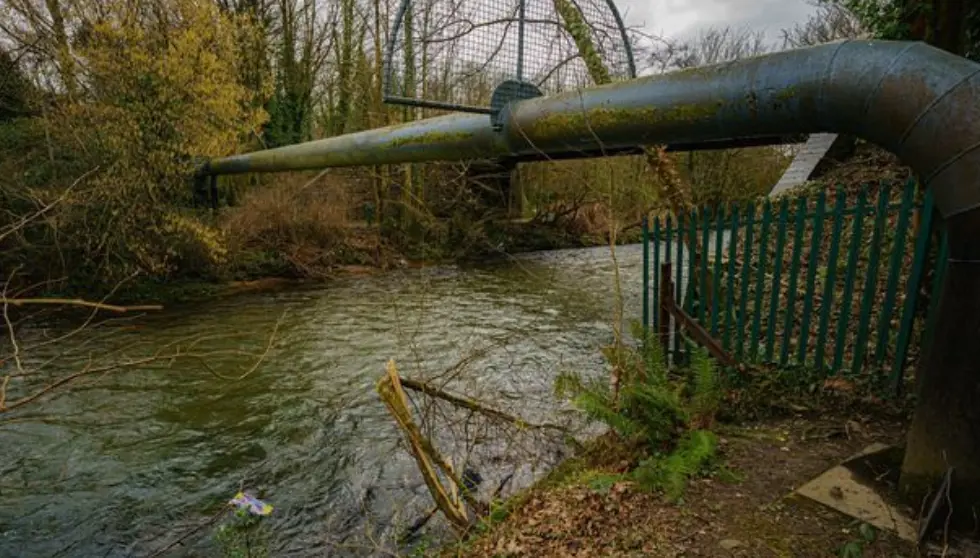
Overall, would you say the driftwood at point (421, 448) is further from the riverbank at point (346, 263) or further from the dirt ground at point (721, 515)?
the riverbank at point (346, 263)

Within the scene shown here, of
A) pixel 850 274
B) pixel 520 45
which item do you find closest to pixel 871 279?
pixel 850 274

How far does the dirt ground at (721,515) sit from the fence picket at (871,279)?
0.51 m

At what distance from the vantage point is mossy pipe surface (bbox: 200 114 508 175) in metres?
5.92

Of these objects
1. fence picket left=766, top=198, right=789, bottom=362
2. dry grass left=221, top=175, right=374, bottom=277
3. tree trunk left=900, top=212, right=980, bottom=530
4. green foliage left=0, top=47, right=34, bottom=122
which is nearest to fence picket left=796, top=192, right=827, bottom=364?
fence picket left=766, top=198, right=789, bottom=362

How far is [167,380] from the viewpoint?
694cm

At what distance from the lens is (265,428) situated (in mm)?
5645

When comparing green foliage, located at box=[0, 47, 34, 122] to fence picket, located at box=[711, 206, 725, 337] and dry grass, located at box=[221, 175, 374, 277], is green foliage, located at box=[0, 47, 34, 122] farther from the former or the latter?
fence picket, located at box=[711, 206, 725, 337]

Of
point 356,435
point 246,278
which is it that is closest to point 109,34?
point 246,278

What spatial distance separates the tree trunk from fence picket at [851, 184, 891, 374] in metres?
1.36

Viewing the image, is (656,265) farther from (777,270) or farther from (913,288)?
(913,288)

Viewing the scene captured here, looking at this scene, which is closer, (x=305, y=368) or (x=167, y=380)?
(x=167, y=380)

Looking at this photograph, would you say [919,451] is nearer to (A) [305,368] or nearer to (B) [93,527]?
(B) [93,527]

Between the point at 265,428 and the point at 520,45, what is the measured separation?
15.4 feet

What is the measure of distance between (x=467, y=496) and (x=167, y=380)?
199 inches
